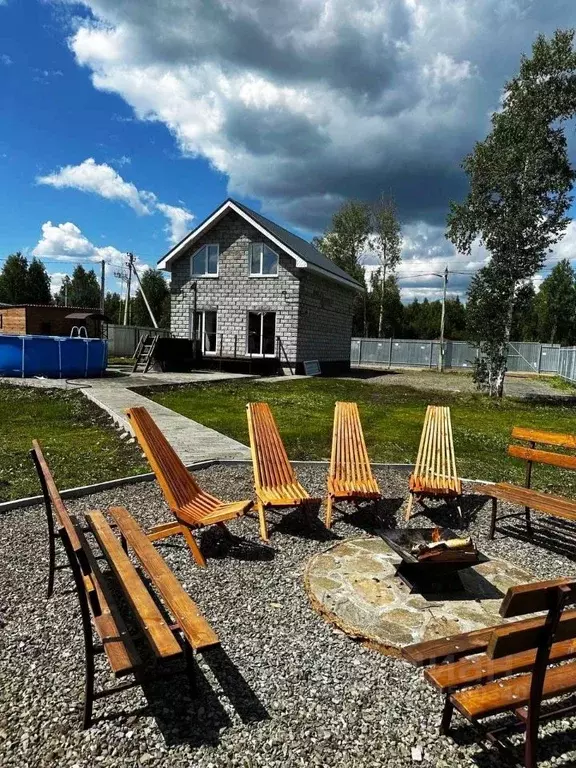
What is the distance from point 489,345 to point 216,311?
12305 mm

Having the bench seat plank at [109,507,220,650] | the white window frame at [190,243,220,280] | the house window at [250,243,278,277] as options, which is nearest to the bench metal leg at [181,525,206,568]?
the bench seat plank at [109,507,220,650]

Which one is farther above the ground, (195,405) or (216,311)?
(216,311)

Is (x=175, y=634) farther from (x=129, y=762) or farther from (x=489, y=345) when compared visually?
(x=489, y=345)

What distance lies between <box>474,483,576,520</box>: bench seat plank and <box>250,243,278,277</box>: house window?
18421 mm

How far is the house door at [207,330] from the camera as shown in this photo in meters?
23.7

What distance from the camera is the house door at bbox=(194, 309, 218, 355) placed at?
2369cm

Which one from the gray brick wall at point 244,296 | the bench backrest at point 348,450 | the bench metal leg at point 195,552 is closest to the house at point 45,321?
the gray brick wall at point 244,296

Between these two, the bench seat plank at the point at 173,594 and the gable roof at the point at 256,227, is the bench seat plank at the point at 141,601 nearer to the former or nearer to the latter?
the bench seat plank at the point at 173,594

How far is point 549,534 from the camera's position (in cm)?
519

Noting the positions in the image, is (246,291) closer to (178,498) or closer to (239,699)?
(178,498)

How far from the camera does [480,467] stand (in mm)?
7641

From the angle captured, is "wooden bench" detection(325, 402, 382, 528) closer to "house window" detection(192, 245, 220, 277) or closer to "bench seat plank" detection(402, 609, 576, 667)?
"bench seat plank" detection(402, 609, 576, 667)

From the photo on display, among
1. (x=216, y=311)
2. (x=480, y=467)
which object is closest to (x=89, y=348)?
(x=216, y=311)

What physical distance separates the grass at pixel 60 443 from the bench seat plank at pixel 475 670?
196 inches
